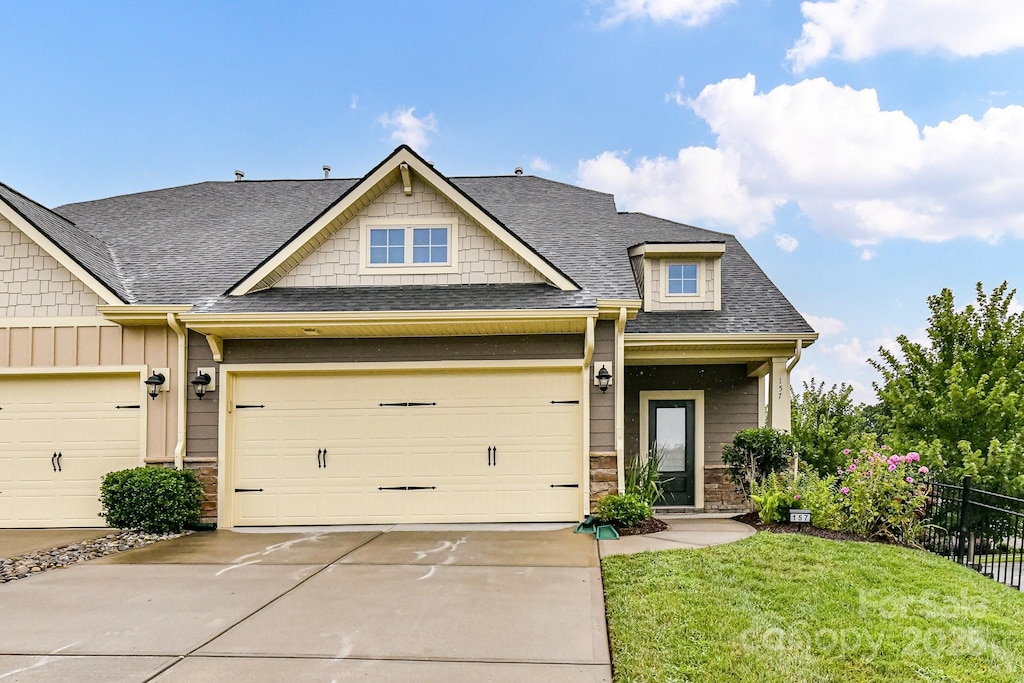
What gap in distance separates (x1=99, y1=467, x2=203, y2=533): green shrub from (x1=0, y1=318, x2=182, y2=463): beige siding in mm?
545

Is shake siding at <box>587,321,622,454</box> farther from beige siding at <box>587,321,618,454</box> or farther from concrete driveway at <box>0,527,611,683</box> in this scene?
concrete driveway at <box>0,527,611,683</box>

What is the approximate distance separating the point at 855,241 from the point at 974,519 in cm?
708

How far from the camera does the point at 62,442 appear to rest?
9.11 m

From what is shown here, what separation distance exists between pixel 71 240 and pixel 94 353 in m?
1.79

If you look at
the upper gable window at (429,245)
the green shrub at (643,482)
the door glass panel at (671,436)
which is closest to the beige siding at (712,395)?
the door glass panel at (671,436)

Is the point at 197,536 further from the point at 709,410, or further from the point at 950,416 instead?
the point at 950,416

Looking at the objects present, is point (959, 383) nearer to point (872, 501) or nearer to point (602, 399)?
point (872, 501)

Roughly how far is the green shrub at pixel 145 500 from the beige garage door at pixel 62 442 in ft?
2.13

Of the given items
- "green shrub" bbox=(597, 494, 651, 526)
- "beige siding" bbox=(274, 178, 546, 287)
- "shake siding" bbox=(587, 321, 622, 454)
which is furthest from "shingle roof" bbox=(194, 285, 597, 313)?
"green shrub" bbox=(597, 494, 651, 526)

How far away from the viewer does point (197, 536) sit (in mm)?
8391

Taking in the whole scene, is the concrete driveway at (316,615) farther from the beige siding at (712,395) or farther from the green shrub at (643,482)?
the beige siding at (712,395)

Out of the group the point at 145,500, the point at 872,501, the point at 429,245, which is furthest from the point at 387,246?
the point at 872,501

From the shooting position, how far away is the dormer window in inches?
445

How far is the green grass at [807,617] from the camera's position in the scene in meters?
3.82
